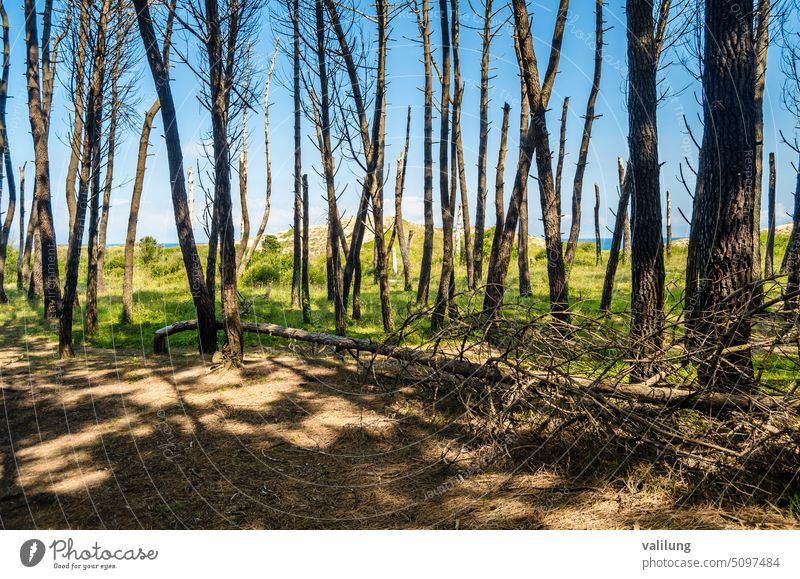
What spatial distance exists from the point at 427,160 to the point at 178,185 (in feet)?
22.0

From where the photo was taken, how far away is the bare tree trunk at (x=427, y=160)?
11562 mm

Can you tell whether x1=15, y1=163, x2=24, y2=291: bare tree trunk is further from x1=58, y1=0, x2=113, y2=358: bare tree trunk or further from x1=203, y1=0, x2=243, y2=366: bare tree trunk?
x1=203, y1=0, x2=243, y2=366: bare tree trunk

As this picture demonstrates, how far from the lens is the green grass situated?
10773 millimetres

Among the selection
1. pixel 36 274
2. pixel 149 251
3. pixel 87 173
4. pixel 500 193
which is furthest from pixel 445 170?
pixel 149 251

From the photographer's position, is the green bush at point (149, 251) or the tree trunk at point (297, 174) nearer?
the tree trunk at point (297, 174)

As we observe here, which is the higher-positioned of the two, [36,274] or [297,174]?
[297,174]

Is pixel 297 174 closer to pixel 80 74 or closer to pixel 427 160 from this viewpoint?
pixel 427 160

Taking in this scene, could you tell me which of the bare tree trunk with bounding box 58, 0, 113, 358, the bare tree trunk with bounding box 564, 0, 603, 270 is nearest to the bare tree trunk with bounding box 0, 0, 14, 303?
the bare tree trunk with bounding box 58, 0, 113, 358

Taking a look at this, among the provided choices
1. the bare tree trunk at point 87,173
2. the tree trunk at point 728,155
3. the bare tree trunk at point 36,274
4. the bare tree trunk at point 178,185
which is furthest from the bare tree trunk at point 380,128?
the bare tree trunk at point 36,274

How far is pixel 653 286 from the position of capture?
678 centimetres

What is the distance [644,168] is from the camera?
6918mm

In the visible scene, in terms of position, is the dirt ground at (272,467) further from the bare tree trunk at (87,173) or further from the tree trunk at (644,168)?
the tree trunk at (644,168)

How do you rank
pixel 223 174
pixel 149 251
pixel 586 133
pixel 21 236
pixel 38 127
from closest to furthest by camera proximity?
pixel 223 174, pixel 38 127, pixel 586 133, pixel 21 236, pixel 149 251

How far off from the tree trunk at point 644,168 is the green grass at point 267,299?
0.37m
